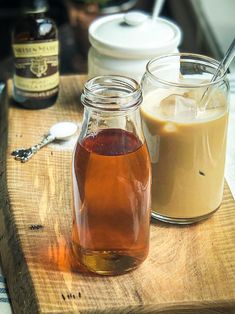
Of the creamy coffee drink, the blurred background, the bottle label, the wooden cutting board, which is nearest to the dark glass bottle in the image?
the bottle label

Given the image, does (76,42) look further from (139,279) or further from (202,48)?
(139,279)

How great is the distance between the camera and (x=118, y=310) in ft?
1.98

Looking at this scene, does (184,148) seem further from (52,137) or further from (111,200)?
(52,137)

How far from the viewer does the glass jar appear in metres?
0.61

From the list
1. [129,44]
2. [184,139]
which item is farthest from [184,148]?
[129,44]

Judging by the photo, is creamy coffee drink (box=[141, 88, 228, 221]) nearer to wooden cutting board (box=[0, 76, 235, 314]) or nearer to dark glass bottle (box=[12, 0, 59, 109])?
wooden cutting board (box=[0, 76, 235, 314])

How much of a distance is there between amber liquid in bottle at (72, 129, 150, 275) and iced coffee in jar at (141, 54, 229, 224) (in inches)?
2.0

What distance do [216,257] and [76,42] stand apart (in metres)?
1.04

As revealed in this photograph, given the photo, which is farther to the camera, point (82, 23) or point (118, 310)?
point (82, 23)

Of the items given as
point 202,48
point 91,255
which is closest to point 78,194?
point 91,255

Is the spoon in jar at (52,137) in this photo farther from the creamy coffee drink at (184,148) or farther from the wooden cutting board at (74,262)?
the creamy coffee drink at (184,148)

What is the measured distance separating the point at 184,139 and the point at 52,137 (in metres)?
0.22

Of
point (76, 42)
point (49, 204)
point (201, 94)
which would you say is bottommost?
point (76, 42)

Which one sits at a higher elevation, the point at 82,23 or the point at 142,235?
the point at 142,235
